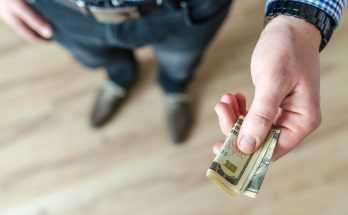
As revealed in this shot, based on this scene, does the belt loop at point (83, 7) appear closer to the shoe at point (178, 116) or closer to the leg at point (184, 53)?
the leg at point (184, 53)

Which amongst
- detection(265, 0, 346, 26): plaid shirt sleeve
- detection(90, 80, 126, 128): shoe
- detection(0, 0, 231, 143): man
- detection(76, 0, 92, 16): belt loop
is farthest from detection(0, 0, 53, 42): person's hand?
detection(265, 0, 346, 26): plaid shirt sleeve

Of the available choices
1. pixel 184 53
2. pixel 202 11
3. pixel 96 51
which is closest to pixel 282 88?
pixel 202 11

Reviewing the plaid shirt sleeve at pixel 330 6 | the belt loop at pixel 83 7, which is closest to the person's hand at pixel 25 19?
the belt loop at pixel 83 7

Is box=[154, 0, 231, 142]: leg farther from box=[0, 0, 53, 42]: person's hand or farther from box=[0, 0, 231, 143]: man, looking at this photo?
box=[0, 0, 53, 42]: person's hand

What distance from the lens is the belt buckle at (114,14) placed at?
0.69 m

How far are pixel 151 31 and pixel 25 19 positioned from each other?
0.24 meters

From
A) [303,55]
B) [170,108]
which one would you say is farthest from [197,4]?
[170,108]

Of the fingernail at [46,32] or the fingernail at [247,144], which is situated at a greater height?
the fingernail at [247,144]

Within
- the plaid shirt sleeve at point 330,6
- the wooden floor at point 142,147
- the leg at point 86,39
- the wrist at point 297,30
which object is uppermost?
the plaid shirt sleeve at point 330,6

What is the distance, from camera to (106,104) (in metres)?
1.20

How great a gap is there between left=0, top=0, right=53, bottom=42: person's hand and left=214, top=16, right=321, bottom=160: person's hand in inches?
17.4

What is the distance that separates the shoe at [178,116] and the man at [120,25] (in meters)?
0.18

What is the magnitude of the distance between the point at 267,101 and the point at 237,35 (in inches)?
32.7

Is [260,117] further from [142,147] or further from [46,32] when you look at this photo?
[142,147]
